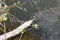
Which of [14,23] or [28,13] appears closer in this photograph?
[14,23]

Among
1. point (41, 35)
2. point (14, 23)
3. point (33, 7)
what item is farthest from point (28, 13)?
point (41, 35)

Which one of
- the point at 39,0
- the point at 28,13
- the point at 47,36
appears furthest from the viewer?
the point at 39,0

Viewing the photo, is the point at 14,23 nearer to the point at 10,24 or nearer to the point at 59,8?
the point at 10,24

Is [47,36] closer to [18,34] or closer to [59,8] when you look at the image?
[18,34]

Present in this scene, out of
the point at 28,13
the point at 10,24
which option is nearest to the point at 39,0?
the point at 28,13

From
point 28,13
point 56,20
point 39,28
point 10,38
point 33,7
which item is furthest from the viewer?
point 33,7

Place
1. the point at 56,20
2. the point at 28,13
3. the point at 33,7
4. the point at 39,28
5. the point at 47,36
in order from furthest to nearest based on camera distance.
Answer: the point at 33,7, the point at 28,13, the point at 56,20, the point at 39,28, the point at 47,36

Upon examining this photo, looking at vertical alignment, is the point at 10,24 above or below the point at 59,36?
above

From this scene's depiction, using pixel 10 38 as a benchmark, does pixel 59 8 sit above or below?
below

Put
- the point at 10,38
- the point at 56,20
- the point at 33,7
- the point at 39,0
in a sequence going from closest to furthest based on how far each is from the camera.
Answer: the point at 10,38, the point at 56,20, the point at 33,7, the point at 39,0
